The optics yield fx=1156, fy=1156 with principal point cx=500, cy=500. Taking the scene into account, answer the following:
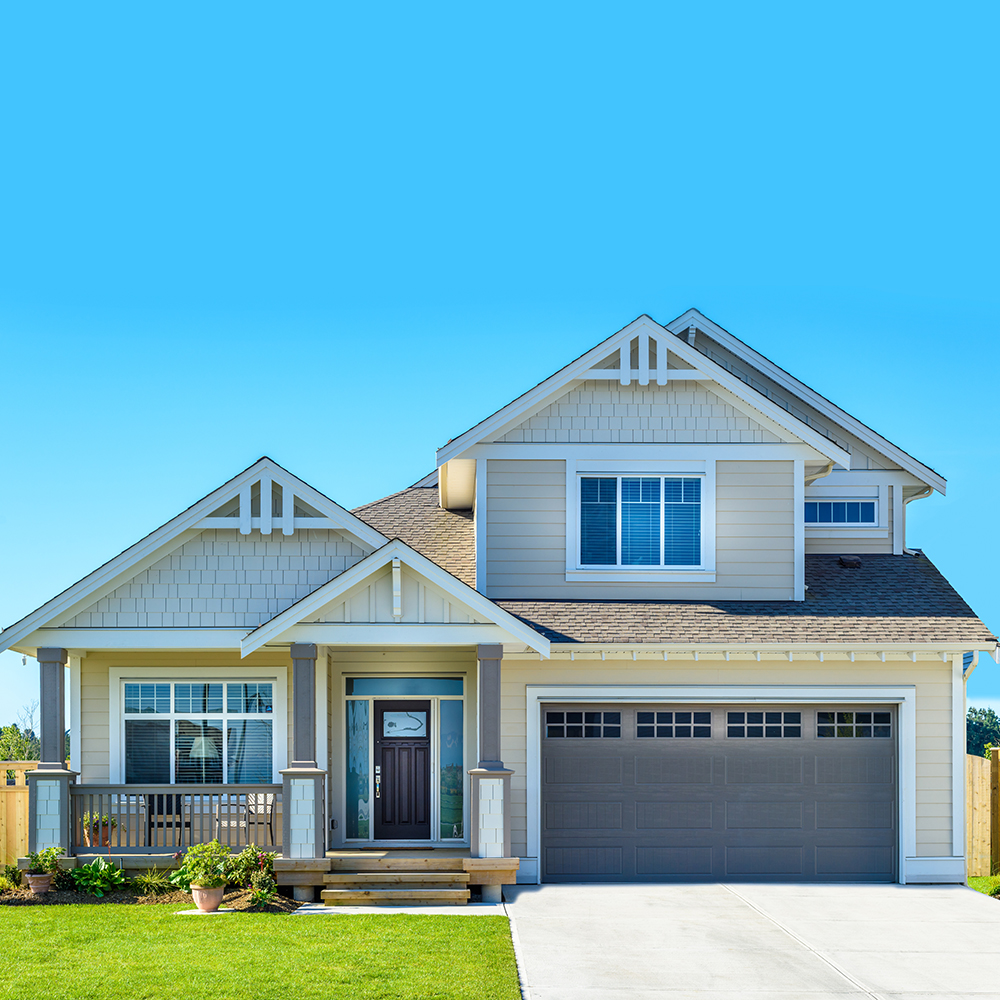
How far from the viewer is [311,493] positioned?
15.2 metres

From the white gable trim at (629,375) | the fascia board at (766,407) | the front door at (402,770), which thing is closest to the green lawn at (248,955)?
the front door at (402,770)

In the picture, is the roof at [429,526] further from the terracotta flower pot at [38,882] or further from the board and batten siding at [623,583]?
the terracotta flower pot at [38,882]

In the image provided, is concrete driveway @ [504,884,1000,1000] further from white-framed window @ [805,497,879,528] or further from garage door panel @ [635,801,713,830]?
white-framed window @ [805,497,879,528]

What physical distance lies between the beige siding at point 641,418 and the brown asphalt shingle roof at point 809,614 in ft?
7.48

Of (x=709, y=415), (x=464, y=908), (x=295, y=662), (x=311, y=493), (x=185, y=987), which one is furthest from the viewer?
(x=709, y=415)

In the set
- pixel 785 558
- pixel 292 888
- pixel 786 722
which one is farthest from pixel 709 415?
pixel 292 888

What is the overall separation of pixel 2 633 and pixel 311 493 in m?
4.18

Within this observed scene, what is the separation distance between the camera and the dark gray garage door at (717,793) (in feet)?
49.7

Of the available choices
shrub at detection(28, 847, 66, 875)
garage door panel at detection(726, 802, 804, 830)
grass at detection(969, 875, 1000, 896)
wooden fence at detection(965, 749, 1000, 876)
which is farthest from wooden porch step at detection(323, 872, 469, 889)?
wooden fence at detection(965, 749, 1000, 876)

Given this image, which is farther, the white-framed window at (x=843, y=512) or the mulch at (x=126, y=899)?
the white-framed window at (x=843, y=512)

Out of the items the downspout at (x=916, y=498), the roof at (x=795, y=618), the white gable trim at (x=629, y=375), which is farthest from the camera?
the downspout at (x=916, y=498)

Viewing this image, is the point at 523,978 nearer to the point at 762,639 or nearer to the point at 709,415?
the point at 762,639

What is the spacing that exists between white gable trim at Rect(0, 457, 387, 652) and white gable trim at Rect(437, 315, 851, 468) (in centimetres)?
165

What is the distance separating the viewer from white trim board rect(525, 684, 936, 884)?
15062mm
